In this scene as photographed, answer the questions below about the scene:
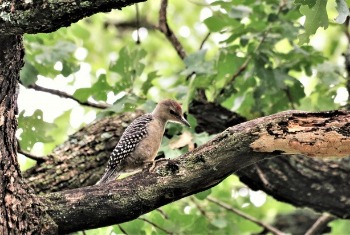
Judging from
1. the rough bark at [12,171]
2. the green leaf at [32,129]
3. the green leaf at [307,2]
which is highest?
the green leaf at [32,129]

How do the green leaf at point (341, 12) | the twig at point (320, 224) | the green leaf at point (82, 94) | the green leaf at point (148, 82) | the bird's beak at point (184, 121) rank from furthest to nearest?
the twig at point (320, 224)
the green leaf at point (82, 94)
the green leaf at point (148, 82)
the bird's beak at point (184, 121)
the green leaf at point (341, 12)

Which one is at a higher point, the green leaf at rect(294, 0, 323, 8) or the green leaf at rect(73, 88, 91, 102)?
the green leaf at rect(73, 88, 91, 102)

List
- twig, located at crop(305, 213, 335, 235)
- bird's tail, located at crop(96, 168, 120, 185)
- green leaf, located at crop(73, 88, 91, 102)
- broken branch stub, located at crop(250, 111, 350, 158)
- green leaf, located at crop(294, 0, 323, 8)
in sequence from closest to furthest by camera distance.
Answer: green leaf, located at crop(294, 0, 323, 8), broken branch stub, located at crop(250, 111, 350, 158), bird's tail, located at crop(96, 168, 120, 185), green leaf, located at crop(73, 88, 91, 102), twig, located at crop(305, 213, 335, 235)

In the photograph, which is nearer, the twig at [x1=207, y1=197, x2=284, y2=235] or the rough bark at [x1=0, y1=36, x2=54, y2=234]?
the rough bark at [x1=0, y1=36, x2=54, y2=234]

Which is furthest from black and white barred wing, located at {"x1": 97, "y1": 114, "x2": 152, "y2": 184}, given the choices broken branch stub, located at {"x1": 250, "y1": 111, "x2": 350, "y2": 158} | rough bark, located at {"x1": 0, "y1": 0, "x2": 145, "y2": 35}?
rough bark, located at {"x1": 0, "y1": 0, "x2": 145, "y2": 35}

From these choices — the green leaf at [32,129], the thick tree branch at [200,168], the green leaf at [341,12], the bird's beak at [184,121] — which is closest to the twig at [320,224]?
the bird's beak at [184,121]

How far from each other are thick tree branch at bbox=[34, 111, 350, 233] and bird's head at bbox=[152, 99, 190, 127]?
1.40 m

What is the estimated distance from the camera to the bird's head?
562 cm

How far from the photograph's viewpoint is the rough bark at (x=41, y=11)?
3643 mm

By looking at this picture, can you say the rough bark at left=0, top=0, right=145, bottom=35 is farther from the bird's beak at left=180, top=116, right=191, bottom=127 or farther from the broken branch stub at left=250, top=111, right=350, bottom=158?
the bird's beak at left=180, top=116, right=191, bottom=127

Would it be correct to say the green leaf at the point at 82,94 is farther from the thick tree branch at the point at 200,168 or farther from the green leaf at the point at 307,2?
the green leaf at the point at 307,2

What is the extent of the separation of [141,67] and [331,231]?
292 cm

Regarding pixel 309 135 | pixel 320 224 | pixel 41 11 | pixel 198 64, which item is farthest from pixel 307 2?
pixel 320 224

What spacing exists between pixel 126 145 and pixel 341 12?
2.21m
